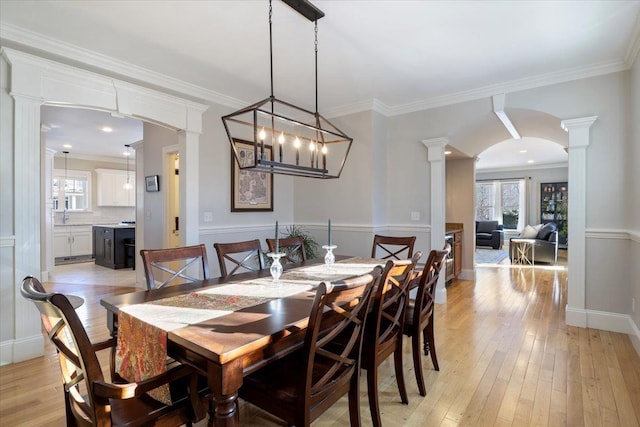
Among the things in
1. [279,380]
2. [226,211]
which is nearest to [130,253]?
[226,211]

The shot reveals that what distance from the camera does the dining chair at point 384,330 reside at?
1729 millimetres

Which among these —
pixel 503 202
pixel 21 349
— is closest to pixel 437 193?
pixel 21 349

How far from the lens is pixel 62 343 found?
1.24 metres

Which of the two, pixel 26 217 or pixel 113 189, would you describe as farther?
pixel 113 189

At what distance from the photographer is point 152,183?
4988mm

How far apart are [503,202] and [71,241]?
12.7m

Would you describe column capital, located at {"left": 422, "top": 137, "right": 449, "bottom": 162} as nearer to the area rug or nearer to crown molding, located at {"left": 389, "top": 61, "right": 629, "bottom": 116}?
crown molding, located at {"left": 389, "top": 61, "right": 629, "bottom": 116}

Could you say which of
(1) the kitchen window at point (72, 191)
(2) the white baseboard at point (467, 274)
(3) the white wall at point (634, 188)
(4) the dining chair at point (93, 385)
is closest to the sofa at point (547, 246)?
(2) the white baseboard at point (467, 274)

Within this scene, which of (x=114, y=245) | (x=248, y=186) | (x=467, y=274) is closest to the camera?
(x=248, y=186)

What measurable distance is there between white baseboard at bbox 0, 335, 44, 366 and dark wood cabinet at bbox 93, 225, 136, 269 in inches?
167

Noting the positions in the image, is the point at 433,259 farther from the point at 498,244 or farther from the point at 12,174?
the point at 498,244

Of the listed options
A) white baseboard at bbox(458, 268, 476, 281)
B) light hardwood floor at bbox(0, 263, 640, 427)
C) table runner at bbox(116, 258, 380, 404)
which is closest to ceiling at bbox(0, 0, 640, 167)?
table runner at bbox(116, 258, 380, 404)

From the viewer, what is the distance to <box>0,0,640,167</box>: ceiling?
2318 millimetres

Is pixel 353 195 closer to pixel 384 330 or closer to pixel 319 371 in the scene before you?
pixel 384 330
